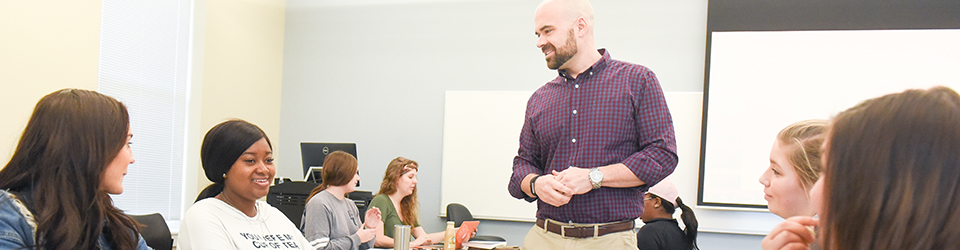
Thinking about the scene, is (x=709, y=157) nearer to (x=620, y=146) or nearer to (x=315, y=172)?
(x=315, y=172)

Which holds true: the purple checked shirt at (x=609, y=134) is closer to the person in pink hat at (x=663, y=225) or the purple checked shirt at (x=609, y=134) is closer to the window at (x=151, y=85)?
the person in pink hat at (x=663, y=225)

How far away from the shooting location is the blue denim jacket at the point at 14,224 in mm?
1223

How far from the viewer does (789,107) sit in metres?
5.10

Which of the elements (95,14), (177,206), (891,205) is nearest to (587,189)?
(891,205)

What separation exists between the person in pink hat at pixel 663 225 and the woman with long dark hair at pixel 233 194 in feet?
4.66

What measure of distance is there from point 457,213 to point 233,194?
10.5ft

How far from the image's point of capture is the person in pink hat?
2773 millimetres

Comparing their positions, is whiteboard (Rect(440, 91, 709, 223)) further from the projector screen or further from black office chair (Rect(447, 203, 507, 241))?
the projector screen

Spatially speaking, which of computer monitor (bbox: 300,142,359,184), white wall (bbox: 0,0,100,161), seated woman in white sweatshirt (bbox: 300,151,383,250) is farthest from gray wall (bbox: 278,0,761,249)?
white wall (bbox: 0,0,100,161)

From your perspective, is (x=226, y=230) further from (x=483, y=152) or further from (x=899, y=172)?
(x=483, y=152)

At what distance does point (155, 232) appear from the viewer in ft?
9.14

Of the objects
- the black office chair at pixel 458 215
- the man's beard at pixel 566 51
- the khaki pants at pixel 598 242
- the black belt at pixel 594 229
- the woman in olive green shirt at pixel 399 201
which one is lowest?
the black office chair at pixel 458 215

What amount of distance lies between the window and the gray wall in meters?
1.23

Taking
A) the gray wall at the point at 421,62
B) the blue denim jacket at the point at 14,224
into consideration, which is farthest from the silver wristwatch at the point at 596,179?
the gray wall at the point at 421,62
